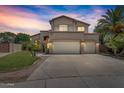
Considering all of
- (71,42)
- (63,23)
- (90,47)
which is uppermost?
(63,23)

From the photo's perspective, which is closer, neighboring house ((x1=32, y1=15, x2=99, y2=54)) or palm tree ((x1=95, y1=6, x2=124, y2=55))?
palm tree ((x1=95, y1=6, x2=124, y2=55))

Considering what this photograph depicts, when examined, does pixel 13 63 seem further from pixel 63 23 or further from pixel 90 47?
pixel 63 23

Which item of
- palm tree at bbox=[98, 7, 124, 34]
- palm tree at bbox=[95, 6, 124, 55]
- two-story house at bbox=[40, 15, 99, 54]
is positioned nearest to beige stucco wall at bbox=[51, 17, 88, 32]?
two-story house at bbox=[40, 15, 99, 54]

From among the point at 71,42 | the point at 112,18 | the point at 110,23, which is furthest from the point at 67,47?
the point at 112,18

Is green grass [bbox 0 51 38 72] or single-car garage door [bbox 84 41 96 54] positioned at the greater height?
single-car garage door [bbox 84 41 96 54]

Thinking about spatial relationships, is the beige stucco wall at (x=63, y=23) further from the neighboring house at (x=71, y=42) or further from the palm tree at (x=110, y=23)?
the palm tree at (x=110, y=23)

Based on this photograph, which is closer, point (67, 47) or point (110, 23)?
point (67, 47)

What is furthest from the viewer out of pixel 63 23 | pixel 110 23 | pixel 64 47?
pixel 63 23

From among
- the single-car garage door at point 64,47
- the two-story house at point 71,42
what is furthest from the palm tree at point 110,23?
the single-car garage door at point 64,47

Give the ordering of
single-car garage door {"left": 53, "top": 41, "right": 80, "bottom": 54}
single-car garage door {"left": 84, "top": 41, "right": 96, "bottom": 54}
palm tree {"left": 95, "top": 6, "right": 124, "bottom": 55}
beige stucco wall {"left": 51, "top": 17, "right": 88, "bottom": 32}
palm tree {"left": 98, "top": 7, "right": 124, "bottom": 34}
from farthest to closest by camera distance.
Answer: beige stucco wall {"left": 51, "top": 17, "right": 88, "bottom": 32}, single-car garage door {"left": 84, "top": 41, "right": 96, "bottom": 54}, single-car garage door {"left": 53, "top": 41, "right": 80, "bottom": 54}, palm tree {"left": 98, "top": 7, "right": 124, "bottom": 34}, palm tree {"left": 95, "top": 6, "right": 124, "bottom": 55}

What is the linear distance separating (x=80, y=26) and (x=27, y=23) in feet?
27.5

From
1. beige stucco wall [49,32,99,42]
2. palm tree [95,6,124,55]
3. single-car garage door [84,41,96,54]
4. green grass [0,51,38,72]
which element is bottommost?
green grass [0,51,38,72]

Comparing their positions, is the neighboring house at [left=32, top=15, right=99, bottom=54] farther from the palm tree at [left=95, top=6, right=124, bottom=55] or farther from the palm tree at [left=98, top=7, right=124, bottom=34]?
the palm tree at [left=98, top=7, right=124, bottom=34]
